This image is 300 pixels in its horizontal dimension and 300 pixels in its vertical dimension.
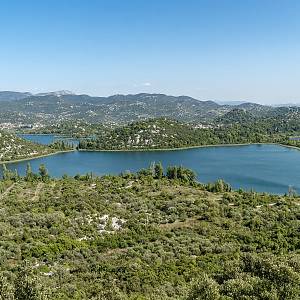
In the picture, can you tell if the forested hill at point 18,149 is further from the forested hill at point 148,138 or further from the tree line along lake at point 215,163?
the forested hill at point 148,138

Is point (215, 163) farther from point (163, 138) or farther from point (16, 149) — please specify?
point (16, 149)

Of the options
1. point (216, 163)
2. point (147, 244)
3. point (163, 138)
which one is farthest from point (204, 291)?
point (163, 138)

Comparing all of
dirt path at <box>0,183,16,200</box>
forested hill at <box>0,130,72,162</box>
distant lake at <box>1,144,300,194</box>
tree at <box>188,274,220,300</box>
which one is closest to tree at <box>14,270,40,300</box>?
tree at <box>188,274,220,300</box>

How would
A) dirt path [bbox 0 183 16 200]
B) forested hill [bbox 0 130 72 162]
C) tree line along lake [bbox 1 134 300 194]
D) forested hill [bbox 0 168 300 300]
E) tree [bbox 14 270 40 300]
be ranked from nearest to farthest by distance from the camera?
tree [bbox 14 270 40 300], forested hill [bbox 0 168 300 300], dirt path [bbox 0 183 16 200], tree line along lake [bbox 1 134 300 194], forested hill [bbox 0 130 72 162]

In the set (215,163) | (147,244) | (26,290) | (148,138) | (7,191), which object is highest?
(26,290)

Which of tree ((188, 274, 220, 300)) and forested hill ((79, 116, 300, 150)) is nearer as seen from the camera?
tree ((188, 274, 220, 300))

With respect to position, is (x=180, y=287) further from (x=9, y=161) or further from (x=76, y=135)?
(x=76, y=135)

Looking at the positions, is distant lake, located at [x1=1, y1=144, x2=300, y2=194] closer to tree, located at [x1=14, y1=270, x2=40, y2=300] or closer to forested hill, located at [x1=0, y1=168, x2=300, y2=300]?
forested hill, located at [x1=0, y1=168, x2=300, y2=300]
